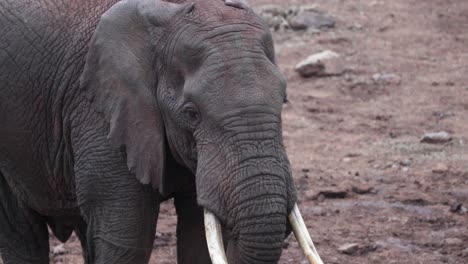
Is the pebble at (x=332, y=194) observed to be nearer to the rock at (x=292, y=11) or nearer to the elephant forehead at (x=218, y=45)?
the elephant forehead at (x=218, y=45)

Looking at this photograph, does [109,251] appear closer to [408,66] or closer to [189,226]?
[189,226]

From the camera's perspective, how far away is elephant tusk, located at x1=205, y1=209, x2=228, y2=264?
504 cm

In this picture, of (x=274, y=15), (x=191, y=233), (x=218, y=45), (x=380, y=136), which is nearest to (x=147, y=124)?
(x=218, y=45)

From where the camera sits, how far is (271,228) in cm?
501

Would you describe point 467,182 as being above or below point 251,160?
below

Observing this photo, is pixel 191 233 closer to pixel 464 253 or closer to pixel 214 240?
pixel 214 240

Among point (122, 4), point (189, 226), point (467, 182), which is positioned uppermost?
point (122, 4)

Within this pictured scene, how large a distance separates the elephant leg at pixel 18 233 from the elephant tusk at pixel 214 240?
5.43ft

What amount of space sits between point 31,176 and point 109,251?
71 centimetres

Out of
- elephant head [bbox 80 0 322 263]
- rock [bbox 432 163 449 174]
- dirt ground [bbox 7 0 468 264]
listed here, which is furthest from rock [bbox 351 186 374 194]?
elephant head [bbox 80 0 322 263]

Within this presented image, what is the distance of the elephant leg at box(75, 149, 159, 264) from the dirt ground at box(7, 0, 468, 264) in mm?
2184

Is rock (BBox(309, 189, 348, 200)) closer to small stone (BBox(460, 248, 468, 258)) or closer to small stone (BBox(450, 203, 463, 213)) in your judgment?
small stone (BBox(450, 203, 463, 213))

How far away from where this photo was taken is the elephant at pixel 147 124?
509 centimetres

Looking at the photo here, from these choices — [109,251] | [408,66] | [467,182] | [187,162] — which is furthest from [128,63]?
[408,66]
